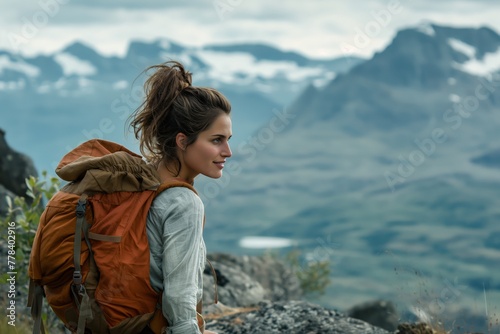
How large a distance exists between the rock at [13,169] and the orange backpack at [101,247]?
14.4 metres

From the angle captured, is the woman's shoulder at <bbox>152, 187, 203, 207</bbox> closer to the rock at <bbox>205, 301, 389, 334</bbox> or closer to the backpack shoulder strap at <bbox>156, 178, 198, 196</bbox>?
the backpack shoulder strap at <bbox>156, 178, 198, 196</bbox>

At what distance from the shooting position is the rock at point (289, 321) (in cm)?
897

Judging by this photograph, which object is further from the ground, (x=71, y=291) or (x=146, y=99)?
(x=146, y=99)

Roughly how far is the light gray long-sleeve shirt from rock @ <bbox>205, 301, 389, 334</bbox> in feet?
17.3

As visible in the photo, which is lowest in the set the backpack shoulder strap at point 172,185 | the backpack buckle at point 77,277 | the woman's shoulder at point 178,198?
the backpack buckle at point 77,277

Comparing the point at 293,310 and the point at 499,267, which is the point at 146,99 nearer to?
the point at 293,310

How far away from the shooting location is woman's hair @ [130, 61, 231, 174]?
404 cm

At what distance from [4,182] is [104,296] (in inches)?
585

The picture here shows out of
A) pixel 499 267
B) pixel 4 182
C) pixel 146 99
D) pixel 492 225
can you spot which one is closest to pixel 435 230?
pixel 492 225

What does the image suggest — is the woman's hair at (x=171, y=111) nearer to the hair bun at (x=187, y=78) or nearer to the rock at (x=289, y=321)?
the hair bun at (x=187, y=78)

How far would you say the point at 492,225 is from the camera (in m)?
183

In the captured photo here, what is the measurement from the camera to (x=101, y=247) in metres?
3.82

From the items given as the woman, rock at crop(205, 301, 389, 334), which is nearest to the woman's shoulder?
the woman

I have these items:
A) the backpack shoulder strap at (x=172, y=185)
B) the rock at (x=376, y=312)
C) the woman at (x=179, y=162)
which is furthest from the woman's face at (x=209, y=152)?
the rock at (x=376, y=312)
